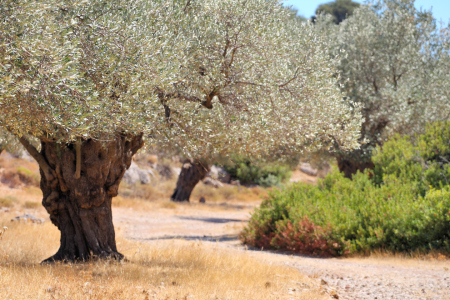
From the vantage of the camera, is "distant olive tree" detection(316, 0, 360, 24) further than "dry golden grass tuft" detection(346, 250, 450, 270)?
Yes

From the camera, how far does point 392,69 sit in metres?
19.1

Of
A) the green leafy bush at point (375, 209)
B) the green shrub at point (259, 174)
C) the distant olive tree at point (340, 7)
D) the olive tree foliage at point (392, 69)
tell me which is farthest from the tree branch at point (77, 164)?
the distant olive tree at point (340, 7)

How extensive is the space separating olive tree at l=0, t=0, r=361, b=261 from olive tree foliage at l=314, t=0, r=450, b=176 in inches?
317

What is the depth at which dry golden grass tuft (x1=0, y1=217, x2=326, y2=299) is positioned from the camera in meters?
6.41

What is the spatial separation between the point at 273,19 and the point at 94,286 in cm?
687

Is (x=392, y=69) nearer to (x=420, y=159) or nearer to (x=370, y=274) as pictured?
(x=420, y=159)

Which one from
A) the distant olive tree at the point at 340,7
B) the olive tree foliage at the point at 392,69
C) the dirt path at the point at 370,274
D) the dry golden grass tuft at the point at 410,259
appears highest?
the distant olive tree at the point at 340,7

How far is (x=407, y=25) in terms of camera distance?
19.2 m

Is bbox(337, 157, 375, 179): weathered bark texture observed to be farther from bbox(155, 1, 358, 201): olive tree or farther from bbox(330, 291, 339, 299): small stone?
bbox(330, 291, 339, 299): small stone

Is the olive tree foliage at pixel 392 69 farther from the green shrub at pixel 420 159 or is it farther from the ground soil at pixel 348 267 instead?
the ground soil at pixel 348 267

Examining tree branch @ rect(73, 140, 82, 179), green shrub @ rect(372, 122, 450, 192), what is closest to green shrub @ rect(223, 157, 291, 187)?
green shrub @ rect(372, 122, 450, 192)

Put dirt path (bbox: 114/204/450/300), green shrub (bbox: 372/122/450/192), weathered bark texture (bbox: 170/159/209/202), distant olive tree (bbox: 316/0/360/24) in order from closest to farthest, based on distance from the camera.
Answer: dirt path (bbox: 114/204/450/300) < green shrub (bbox: 372/122/450/192) < weathered bark texture (bbox: 170/159/209/202) < distant olive tree (bbox: 316/0/360/24)

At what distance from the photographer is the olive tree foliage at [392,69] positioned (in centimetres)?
1798

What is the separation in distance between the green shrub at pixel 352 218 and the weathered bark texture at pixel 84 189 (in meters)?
7.48
